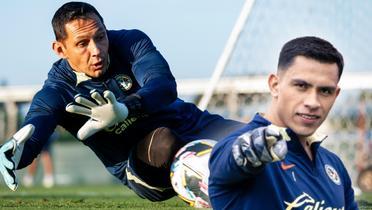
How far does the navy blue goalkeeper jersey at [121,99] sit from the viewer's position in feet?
19.7

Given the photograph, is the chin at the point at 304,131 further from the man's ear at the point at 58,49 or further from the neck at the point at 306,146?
the man's ear at the point at 58,49

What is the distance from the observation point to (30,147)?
19.5 feet

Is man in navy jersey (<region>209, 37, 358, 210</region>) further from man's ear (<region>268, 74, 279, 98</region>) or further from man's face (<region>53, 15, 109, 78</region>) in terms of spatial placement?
man's face (<region>53, 15, 109, 78</region>)

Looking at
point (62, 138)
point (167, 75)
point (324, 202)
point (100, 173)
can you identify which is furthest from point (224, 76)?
point (62, 138)

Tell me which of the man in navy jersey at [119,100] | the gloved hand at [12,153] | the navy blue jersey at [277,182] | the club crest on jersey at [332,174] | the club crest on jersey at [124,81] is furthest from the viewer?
the club crest on jersey at [124,81]

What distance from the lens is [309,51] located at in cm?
367

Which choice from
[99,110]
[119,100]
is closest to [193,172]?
[119,100]

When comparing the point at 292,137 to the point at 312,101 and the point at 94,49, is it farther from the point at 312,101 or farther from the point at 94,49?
the point at 94,49

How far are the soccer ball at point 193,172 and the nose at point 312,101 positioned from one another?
2186mm

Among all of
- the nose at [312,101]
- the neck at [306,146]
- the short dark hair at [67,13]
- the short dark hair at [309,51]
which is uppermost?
the short dark hair at [309,51]

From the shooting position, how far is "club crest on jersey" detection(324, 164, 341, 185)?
395 centimetres

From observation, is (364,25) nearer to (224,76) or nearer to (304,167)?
(224,76)

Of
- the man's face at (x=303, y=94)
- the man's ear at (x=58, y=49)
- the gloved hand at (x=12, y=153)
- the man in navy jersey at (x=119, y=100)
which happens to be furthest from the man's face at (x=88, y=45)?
the man's face at (x=303, y=94)

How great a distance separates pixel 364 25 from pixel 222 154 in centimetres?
1261
